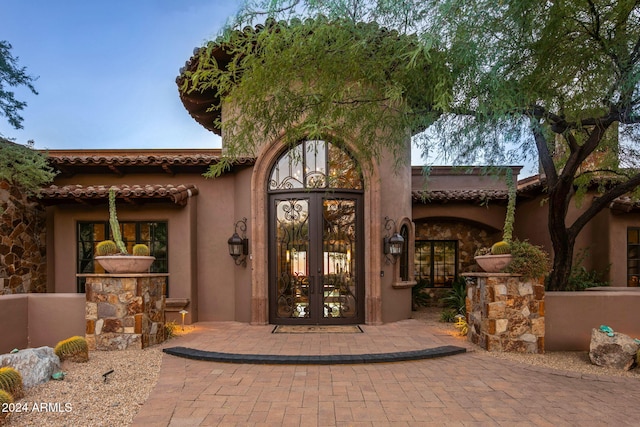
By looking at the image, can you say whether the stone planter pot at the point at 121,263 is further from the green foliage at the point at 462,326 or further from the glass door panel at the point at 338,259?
the green foliage at the point at 462,326

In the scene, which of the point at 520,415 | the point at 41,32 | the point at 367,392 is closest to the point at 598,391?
the point at 520,415

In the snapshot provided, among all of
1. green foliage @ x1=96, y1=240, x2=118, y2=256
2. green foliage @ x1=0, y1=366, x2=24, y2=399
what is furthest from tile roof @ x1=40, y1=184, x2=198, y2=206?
green foliage @ x1=0, y1=366, x2=24, y2=399

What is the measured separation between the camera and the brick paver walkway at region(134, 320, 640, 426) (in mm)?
3544

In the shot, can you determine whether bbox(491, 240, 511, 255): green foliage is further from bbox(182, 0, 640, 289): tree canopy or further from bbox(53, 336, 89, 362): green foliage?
bbox(53, 336, 89, 362): green foliage

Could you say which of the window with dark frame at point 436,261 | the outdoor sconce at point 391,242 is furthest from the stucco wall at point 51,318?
the window with dark frame at point 436,261

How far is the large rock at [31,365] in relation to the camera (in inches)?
170

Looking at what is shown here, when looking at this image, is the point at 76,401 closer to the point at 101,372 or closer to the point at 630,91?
the point at 101,372

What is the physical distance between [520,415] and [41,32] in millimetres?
20799

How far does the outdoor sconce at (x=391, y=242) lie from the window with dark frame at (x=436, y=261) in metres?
3.68

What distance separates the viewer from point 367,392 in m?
4.18

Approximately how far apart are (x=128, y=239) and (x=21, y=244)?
2.06 metres

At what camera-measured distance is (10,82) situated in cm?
682

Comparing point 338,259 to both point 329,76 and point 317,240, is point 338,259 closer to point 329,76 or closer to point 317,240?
point 317,240

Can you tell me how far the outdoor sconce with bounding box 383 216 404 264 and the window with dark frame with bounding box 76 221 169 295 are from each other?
193 inches
